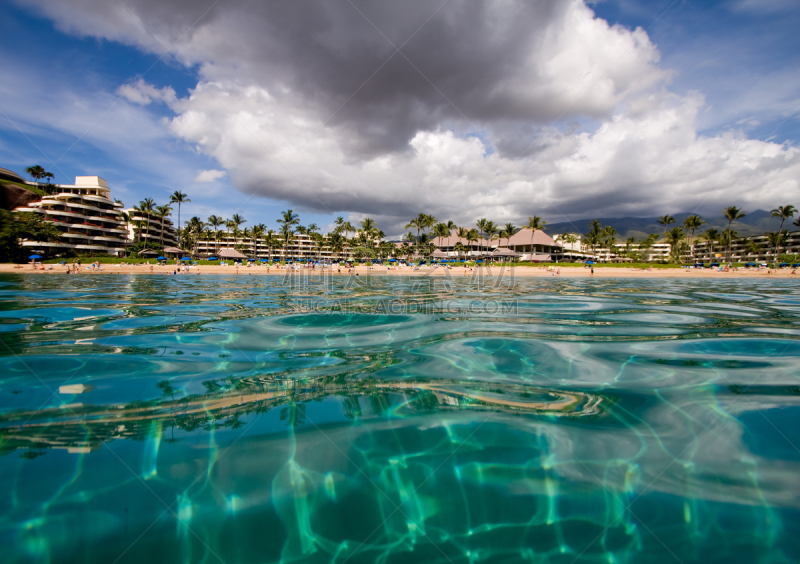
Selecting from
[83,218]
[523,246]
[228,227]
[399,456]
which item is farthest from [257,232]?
[399,456]

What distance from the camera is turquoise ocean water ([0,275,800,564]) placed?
144 centimetres

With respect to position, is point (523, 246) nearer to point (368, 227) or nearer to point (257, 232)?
point (368, 227)

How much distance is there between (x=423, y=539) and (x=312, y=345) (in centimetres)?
300

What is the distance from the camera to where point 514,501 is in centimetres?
163

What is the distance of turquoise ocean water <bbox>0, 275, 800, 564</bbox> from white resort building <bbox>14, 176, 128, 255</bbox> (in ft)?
233

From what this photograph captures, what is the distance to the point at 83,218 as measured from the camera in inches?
2451

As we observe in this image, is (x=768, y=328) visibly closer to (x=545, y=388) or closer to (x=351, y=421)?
(x=545, y=388)

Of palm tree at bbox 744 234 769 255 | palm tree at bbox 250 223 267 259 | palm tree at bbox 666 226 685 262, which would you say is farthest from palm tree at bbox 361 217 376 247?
palm tree at bbox 744 234 769 255

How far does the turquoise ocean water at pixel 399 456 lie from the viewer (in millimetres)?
1437

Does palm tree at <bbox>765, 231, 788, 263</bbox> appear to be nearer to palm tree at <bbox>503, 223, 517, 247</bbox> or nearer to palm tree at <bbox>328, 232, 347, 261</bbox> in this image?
palm tree at <bbox>503, 223, 517, 247</bbox>

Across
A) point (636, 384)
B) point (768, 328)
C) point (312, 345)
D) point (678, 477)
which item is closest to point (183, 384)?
point (312, 345)

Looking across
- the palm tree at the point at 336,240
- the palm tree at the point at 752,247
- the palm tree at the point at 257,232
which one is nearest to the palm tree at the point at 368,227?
the palm tree at the point at 336,240

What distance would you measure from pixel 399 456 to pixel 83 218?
84.7 m

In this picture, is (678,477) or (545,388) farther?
(545,388)
